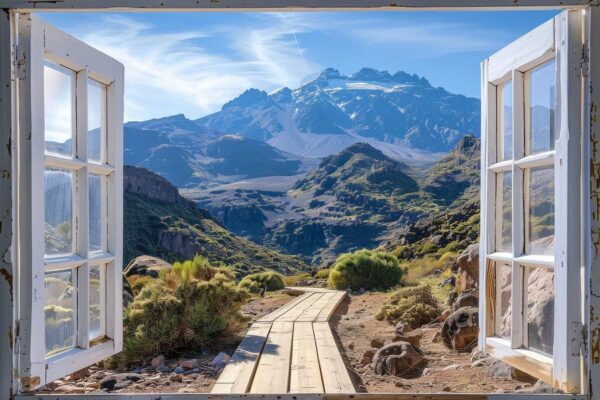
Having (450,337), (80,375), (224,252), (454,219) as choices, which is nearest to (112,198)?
(80,375)

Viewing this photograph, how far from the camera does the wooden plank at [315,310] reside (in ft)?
22.2

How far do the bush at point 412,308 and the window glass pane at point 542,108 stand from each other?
5.35 meters

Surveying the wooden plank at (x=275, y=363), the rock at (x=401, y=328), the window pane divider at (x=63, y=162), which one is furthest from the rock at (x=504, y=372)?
the window pane divider at (x=63, y=162)

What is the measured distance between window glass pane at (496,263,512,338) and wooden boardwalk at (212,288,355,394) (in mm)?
1109

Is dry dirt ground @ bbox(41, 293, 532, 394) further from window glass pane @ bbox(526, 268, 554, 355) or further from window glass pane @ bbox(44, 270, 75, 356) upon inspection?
window glass pane @ bbox(526, 268, 554, 355)

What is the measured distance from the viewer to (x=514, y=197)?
2.43 metres

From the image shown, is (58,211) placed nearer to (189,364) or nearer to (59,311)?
(59,311)

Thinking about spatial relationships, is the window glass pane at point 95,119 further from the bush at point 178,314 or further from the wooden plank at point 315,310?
the wooden plank at point 315,310

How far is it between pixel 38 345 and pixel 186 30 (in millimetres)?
122753

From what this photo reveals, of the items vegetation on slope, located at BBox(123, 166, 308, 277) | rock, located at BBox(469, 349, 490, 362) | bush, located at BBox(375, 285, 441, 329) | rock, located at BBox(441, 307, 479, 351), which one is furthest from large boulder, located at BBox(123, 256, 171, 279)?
vegetation on slope, located at BBox(123, 166, 308, 277)

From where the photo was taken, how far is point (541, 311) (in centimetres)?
238

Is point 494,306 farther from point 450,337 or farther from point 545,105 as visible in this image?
point 450,337

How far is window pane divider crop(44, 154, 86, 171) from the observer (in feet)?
7.27

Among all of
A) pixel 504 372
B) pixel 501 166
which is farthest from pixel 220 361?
pixel 501 166
